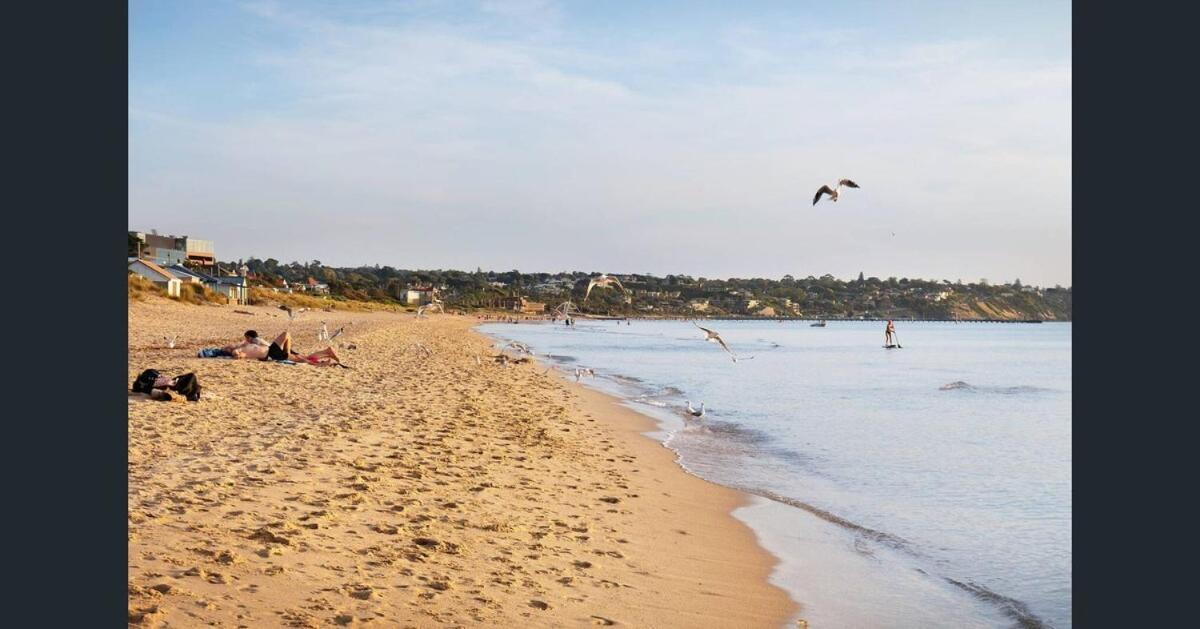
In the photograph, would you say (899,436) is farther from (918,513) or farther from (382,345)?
(382,345)

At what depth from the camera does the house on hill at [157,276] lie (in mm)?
56206

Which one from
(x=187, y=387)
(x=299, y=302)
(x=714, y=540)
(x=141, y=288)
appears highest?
(x=141, y=288)

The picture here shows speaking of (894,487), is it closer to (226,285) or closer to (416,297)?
(226,285)

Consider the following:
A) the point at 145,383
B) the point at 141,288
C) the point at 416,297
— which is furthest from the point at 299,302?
the point at 145,383

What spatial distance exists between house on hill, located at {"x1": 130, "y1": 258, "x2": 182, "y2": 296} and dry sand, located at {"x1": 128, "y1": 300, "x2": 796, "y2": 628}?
4726 cm

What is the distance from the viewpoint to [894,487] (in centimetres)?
1171

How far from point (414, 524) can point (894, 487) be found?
716 cm

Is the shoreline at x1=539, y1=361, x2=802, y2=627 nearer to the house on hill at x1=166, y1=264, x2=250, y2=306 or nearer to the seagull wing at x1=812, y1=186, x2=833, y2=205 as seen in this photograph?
the seagull wing at x1=812, y1=186, x2=833, y2=205

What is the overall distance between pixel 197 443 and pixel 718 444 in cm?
847

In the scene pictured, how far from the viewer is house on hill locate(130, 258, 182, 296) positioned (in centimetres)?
5621

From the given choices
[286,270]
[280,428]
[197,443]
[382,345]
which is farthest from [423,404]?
[286,270]

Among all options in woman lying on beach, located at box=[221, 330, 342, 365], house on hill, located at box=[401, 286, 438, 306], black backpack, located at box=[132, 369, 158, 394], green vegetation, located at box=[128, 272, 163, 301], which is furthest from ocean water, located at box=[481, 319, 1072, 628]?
house on hill, located at box=[401, 286, 438, 306]

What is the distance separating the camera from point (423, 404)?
1495 centimetres

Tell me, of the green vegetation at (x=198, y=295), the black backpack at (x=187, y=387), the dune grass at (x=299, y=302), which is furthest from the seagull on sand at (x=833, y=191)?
the dune grass at (x=299, y=302)
